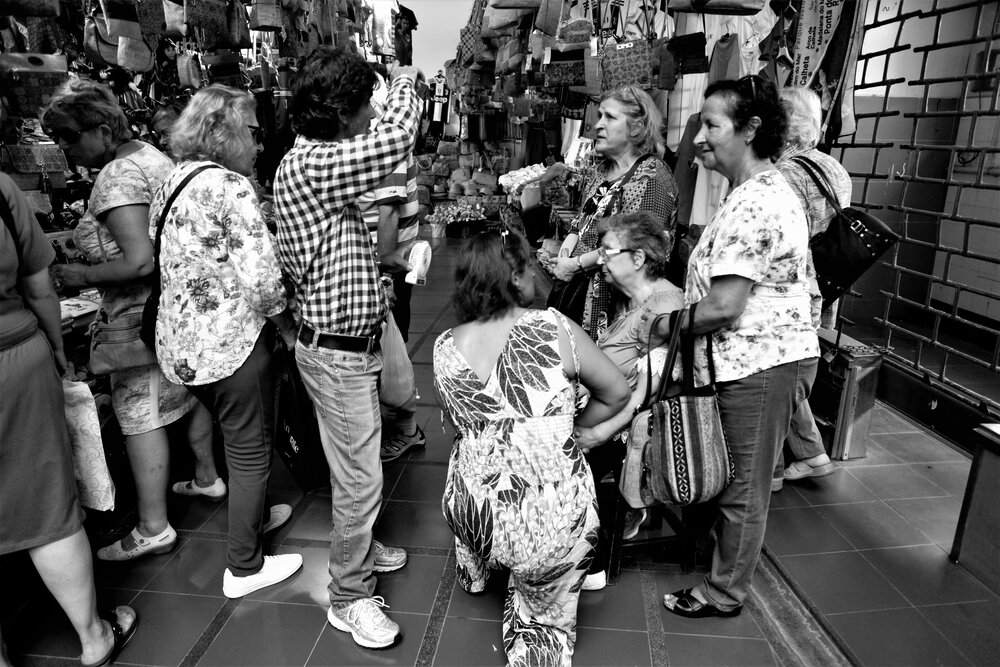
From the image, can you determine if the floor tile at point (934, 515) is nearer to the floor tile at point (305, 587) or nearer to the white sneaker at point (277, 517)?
the floor tile at point (305, 587)

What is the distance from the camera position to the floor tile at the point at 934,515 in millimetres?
2687

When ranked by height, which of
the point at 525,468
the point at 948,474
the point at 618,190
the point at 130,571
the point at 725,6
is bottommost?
the point at 130,571

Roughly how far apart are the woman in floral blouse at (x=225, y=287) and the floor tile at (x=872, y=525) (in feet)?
7.91

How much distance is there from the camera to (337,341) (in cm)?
194

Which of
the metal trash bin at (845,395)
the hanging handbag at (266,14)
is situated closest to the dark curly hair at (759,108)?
the metal trash bin at (845,395)

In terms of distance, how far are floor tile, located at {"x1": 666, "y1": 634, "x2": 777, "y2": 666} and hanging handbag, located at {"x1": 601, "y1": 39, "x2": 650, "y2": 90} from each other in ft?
9.38

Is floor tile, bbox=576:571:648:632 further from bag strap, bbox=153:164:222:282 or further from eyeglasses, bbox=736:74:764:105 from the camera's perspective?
bag strap, bbox=153:164:222:282

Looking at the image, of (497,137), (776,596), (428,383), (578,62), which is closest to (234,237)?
(776,596)

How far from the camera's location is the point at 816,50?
3.31 m

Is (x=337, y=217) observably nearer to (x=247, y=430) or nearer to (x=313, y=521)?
(x=247, y=430)

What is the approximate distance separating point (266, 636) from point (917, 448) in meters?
3.36

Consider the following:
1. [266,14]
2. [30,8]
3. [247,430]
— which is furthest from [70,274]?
[266,14]

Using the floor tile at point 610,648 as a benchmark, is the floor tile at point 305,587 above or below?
below

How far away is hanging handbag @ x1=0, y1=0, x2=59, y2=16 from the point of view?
2.39m
